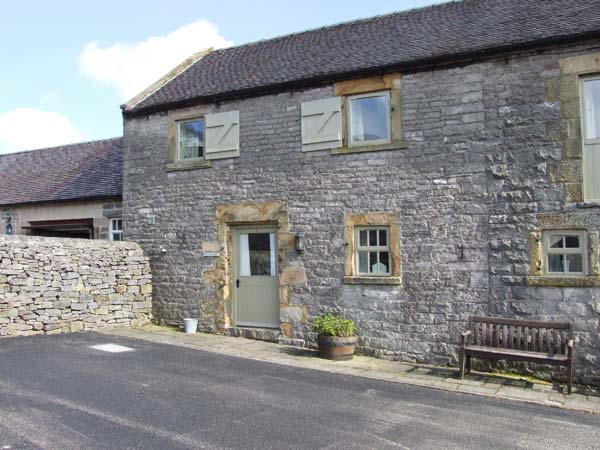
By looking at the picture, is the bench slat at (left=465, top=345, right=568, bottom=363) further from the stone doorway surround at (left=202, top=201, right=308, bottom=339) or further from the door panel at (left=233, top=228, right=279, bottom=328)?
the door panel at (left=233, top=228, right=279, bottom=328)

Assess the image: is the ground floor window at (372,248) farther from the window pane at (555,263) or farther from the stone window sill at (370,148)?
the window pane at (555,263)

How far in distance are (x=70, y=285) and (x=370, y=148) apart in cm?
623

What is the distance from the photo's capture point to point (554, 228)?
8117mm

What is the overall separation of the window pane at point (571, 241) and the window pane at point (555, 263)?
8.0 inches

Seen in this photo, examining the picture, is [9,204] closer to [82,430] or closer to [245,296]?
[245,296]

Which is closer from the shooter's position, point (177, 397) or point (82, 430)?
point (82, 430)

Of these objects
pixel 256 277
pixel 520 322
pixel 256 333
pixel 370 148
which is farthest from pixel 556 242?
pixel 256 333

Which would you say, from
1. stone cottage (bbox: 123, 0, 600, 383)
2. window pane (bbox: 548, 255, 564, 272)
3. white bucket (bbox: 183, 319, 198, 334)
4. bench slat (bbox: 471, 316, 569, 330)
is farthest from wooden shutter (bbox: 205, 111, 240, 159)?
window pane (bbox: 548, 255, 564, 272)

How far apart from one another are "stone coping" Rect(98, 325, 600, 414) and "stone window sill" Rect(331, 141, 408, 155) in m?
3.54

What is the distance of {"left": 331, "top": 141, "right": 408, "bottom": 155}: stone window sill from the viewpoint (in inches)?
365

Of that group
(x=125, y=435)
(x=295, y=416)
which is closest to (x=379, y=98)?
(x=295, y=416)

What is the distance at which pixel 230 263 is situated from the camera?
36.0 feet

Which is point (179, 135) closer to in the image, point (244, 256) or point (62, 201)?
point (244, 256)

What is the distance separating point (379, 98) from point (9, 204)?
11.1 metres
